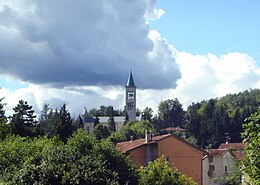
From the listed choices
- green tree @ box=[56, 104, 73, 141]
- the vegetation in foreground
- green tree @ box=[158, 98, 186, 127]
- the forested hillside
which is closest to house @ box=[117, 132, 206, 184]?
green tree @ box=[56, 104, 73, 141]

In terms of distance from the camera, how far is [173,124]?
514ft

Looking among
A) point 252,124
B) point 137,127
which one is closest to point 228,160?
point 252,124

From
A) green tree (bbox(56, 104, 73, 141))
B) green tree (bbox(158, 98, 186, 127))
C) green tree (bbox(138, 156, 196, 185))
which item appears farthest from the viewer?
green tree (bbox(158, 98, 186, 127))

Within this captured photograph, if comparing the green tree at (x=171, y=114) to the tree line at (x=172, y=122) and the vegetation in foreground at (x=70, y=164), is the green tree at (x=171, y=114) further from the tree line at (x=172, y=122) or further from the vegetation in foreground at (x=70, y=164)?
the vegetation in foreground at (x=70, y=164)

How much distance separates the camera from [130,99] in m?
166

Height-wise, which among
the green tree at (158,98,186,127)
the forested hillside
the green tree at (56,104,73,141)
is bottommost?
the green tree at (56,104,73,141)

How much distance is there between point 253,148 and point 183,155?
130 ft

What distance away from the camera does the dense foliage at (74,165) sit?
18.8 m

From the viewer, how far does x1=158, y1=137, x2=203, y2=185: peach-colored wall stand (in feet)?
161

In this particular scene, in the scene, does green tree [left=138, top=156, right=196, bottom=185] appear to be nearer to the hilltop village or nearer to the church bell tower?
the hilltop village

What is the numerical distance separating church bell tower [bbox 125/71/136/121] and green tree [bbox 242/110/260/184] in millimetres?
147992

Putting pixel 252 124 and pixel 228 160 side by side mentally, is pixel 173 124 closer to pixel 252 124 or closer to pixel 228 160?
pixel 228 160

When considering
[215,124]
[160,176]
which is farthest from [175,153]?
[215,124]

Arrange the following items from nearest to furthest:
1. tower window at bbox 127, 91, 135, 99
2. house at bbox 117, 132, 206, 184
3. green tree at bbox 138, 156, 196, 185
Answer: green tree at bbox 138, 156, 196, 185
house at bbox 117, 132, 206, 184
tower window at bbox 127, 91, 135, 99
